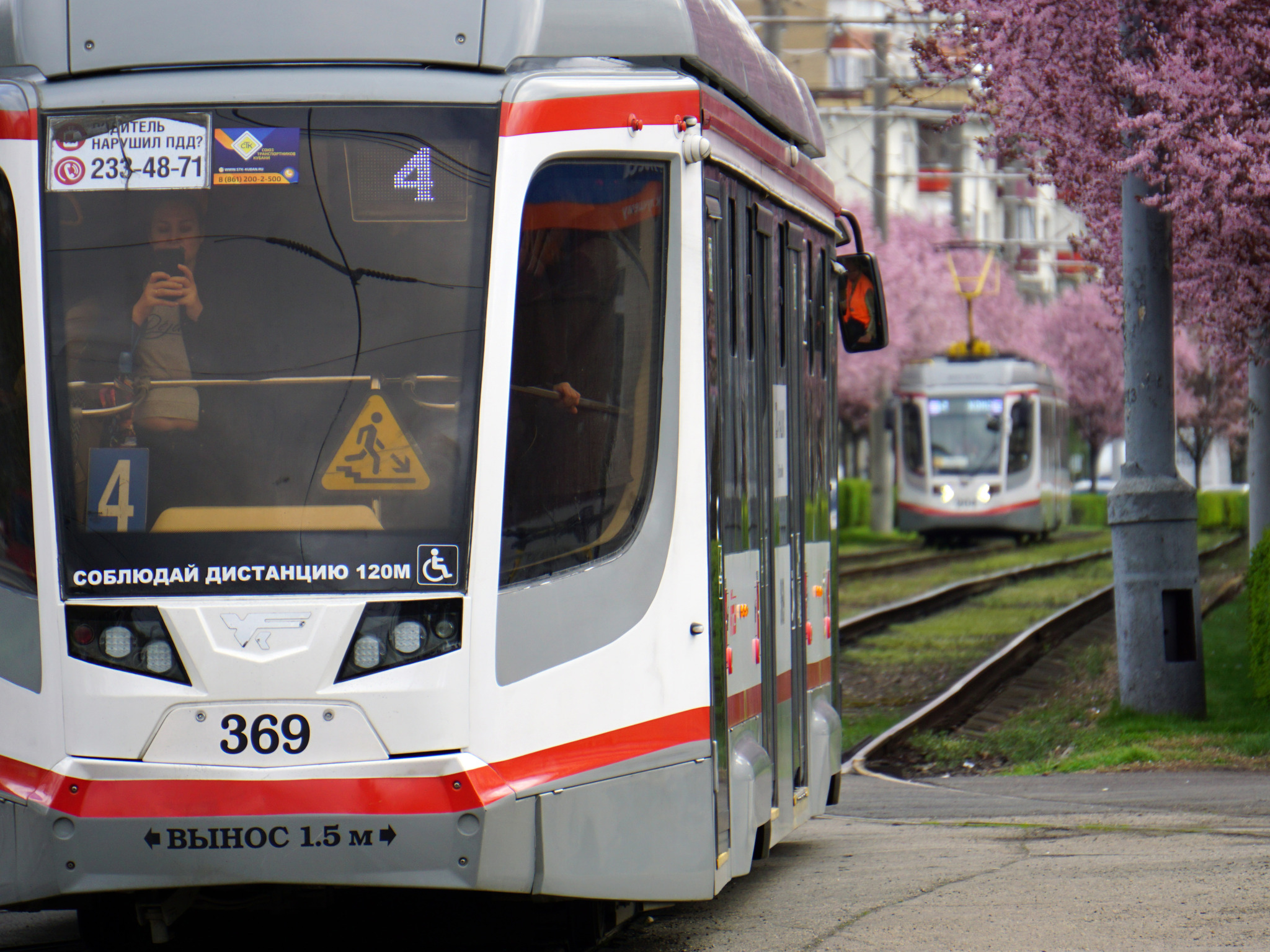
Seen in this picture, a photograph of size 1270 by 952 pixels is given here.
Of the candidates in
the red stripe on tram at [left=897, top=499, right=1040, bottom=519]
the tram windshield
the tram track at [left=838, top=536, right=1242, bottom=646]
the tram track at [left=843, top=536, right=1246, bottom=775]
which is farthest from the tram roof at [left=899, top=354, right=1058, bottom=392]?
the tram track at [left=843, top=536, right=1246, bottom=775]

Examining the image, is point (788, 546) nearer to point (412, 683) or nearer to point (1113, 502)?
point (412, 683)

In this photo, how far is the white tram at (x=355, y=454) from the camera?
206 inches

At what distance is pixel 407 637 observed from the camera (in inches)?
208

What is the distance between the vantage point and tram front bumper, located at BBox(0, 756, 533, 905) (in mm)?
5203

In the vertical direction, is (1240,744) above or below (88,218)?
below

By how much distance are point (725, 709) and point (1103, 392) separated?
6017cm

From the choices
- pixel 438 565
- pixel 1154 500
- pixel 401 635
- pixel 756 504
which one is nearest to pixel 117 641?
pixel 401 635

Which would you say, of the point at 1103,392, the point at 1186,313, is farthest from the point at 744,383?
the point at 1103,392

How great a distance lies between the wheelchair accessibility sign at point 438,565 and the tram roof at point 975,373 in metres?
31.1

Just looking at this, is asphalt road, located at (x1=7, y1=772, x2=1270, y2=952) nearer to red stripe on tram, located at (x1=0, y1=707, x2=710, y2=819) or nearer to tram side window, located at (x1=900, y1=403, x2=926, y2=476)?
red stripe on tram, located at (x1=0, y1=707, x2=710, y2=819)

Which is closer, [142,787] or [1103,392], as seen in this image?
[142,787]

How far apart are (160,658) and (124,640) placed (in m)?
0.12

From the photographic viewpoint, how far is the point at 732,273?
6238 mm

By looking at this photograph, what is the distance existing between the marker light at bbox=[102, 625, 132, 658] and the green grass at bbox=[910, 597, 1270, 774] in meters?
7.05
